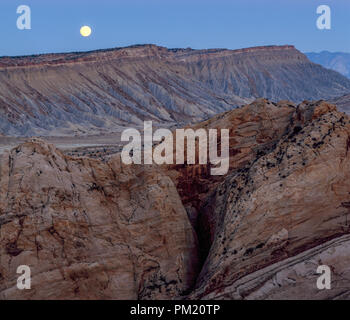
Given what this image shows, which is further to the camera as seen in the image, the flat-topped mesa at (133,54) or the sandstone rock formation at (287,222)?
the flat-topped mesa at (133,54)

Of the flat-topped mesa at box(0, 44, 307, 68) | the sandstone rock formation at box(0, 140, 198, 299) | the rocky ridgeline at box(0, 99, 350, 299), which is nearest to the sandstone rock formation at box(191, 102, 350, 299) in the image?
the rocky ridgeline at box(0, 99, 350, 299)

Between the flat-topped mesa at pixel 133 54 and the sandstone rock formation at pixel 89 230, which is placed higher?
the flat-topped mesa at pixel 133 54

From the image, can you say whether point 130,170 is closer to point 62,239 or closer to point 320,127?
point 62,239

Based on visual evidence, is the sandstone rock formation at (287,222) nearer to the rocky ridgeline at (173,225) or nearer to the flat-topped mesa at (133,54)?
the rocky ridgeline at (173,225)

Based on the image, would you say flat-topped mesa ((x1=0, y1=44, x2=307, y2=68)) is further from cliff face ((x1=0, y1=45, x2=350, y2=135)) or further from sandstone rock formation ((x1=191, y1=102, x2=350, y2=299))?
sandstone rock formation ((x1=191, y1=102, x2=350, y2=299))

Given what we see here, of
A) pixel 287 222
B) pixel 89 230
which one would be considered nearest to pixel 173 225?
pixel 89 230

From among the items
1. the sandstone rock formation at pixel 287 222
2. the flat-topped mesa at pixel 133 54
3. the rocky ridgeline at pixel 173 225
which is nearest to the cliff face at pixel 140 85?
the flat-topped mesa at pixel 133 54
